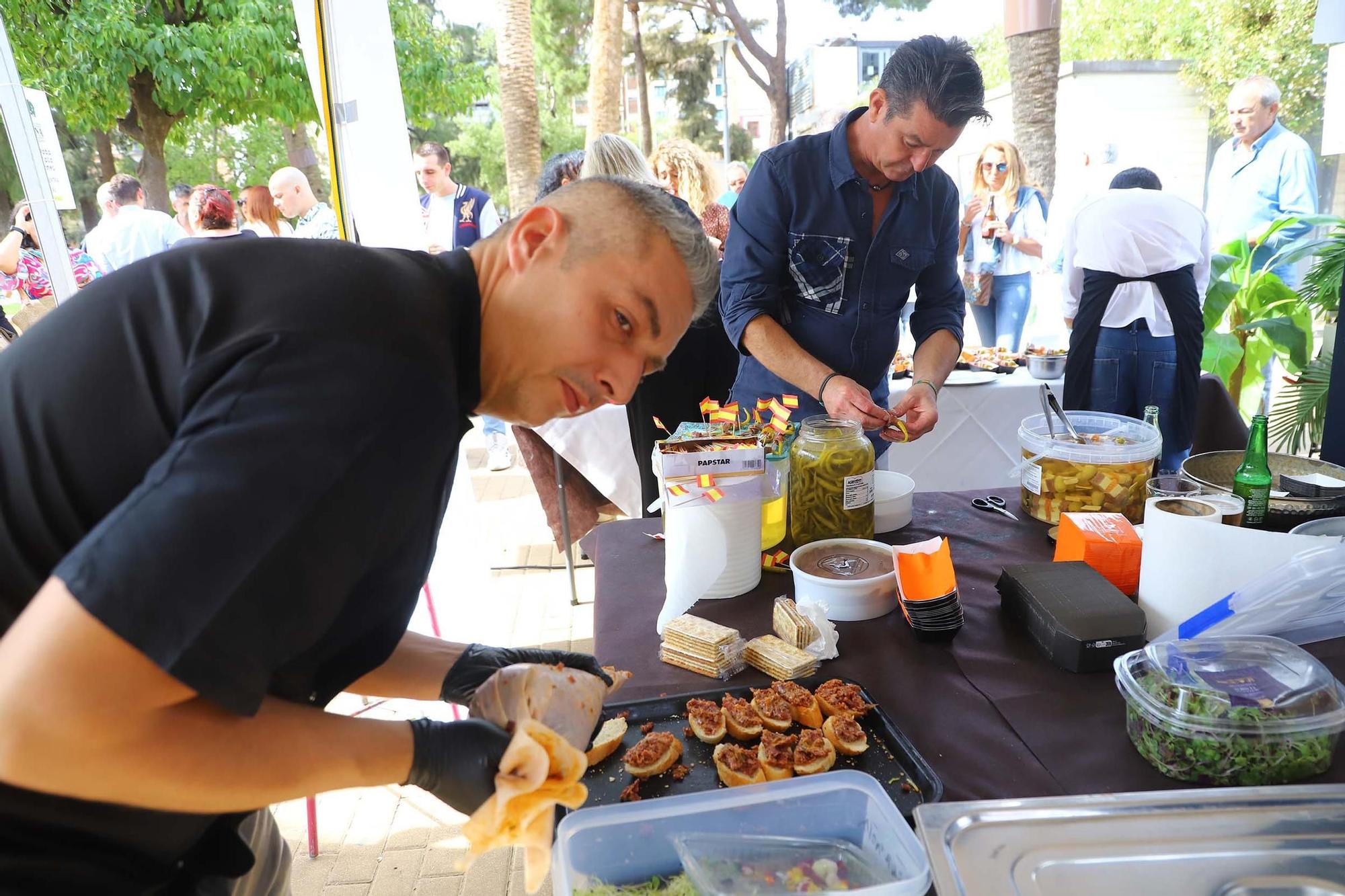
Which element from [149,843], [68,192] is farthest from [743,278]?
[68,192]

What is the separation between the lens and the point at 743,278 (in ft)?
8.32

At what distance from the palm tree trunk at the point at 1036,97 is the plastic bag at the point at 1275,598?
23.0 feet

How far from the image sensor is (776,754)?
1.20 meters

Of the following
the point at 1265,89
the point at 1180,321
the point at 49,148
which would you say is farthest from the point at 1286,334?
the point at 49,148

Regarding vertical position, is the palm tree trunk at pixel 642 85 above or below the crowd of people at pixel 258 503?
above

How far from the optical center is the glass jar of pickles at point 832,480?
71.5 inches

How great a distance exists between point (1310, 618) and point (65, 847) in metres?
1.78

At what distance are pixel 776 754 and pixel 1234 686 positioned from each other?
627mm

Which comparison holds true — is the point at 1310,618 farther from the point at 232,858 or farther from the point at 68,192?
the point at 68,192

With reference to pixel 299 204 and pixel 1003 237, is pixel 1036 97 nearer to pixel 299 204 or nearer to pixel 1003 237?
pixel 1003 237

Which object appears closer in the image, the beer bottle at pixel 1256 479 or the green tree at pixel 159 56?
the beer bottle at pixel 1256 479

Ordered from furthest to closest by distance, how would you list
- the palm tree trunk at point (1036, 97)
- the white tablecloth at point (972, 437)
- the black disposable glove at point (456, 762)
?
1. the palm tree trunk at point (1036, 97)
2. the white tablecloth at point (972, 437)
3. the black disposable glove at point (456, 762)

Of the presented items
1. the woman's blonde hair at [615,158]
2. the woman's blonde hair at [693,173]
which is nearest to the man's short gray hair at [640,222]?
the woman's blonde hair at [615,158]

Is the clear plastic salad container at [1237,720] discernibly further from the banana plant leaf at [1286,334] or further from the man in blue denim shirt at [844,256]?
the banana plant leaf at [1286,334]
